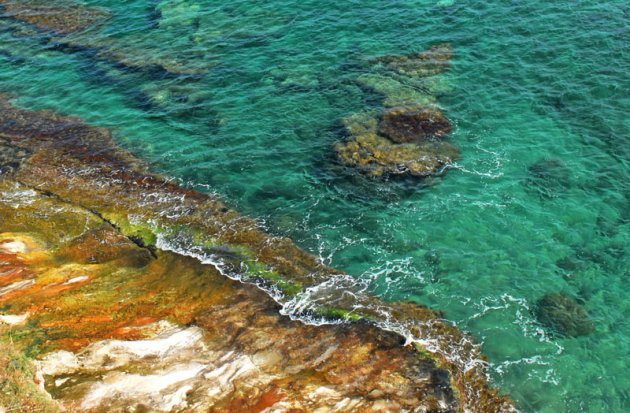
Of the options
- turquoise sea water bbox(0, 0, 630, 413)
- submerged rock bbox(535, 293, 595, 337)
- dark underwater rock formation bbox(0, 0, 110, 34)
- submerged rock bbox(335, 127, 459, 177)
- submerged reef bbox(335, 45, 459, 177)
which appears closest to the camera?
submerged rock bbox(535, 293, 595, 337)

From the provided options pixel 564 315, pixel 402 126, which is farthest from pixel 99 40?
pixel 564 315

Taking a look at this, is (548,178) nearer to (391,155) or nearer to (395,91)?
(391,155)

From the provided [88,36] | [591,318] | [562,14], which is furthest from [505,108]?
[88,36]

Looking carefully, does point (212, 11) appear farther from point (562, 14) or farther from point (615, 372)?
point (615, 372)

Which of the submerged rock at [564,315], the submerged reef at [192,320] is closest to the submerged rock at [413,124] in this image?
the submerged reef at [192,320]

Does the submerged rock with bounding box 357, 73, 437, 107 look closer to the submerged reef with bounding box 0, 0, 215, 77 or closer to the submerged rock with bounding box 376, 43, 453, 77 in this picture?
the submerged rock with bounding box 376, 43, 453, 77

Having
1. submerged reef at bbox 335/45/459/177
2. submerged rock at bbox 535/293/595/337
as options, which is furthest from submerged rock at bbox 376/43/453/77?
submerged rock at bbox 535/293/595/337

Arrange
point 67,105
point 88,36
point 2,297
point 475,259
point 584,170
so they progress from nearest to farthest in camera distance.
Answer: point 2,297 < point 475,259 < point 584,170 < point 67,105 < point 88,36
